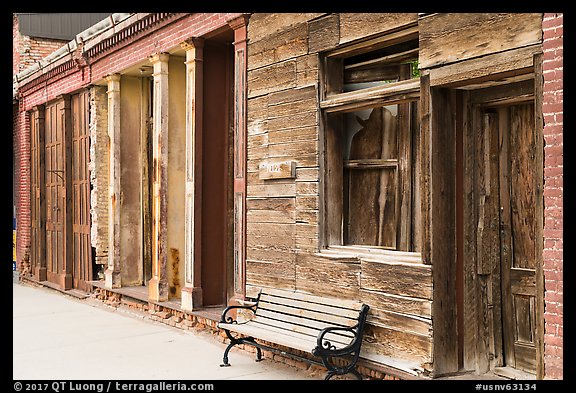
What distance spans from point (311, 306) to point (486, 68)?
9.10 ft

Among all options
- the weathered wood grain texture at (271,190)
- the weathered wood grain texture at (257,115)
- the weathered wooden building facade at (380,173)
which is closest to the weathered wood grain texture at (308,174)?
the weathered wooden building facade at (380,173)

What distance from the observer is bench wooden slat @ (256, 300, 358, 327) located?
5984 millimetres

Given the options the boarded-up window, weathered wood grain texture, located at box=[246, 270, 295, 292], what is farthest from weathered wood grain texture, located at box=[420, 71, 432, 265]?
weathered wood grain texture, located at box=[246, 270, 295, 292]

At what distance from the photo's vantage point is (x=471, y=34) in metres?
5.05

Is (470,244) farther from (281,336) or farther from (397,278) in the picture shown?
(281,336)

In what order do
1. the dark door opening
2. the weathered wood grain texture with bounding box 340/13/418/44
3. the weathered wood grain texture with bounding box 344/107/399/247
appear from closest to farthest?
the weathered wood grain texture with bounding box 340/13/418/44 < the weathered wood grain texture with bounding box 344/107/399/247 < the dark door opening

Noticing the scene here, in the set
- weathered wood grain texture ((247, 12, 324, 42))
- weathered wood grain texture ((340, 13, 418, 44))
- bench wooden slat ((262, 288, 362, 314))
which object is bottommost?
bench wooden slat ((262, 288, 362, 314))

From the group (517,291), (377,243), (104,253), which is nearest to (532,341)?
(517,291)

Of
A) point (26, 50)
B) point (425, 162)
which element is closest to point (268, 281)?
point (425, 162)

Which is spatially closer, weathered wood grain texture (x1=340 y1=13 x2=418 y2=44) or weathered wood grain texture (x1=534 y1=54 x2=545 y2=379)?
weathered wood grain texture (x1=534 y1=54 x2=545 y2=379)

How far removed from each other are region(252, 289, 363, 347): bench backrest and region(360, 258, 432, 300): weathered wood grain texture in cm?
26

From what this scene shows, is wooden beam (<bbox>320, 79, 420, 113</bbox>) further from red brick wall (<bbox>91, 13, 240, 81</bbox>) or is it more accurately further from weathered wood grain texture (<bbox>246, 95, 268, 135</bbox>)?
red brick wall (<bbox>91, 13, 240, 81</bbox>)

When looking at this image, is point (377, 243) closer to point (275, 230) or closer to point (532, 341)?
point (275, 230)

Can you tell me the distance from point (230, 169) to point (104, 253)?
4.14m
